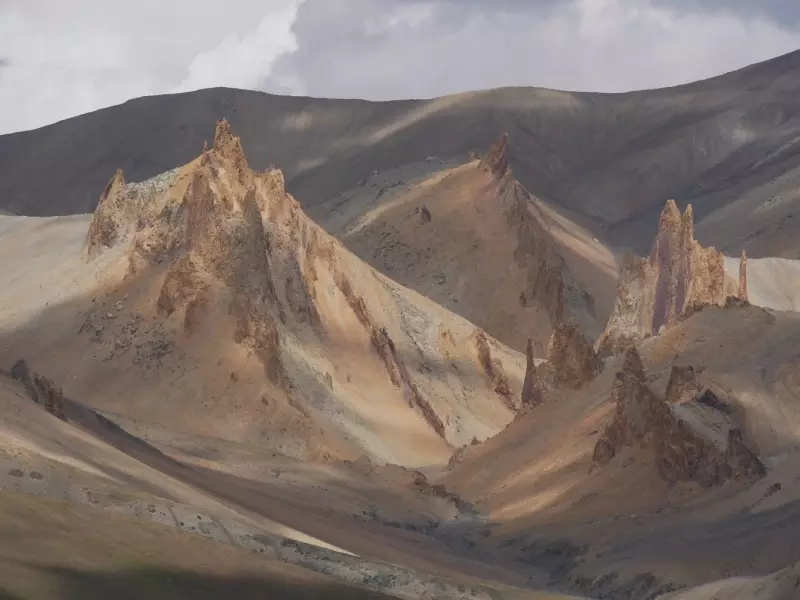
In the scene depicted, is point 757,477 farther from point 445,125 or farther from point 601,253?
point 445,125

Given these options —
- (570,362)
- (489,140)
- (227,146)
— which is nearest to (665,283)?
(570,362)

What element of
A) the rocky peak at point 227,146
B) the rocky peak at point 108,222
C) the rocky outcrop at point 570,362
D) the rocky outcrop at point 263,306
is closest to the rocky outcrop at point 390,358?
the rocky outcrop at point 263,306

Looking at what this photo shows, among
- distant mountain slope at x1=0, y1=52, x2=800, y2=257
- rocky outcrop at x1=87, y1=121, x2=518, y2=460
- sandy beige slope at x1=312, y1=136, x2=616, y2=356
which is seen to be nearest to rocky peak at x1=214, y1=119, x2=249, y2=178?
rocky outcrop at x1=87, y1=121, x2=518, y2=460

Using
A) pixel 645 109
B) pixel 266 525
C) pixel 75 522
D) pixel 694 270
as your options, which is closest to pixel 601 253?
pixel 694 270

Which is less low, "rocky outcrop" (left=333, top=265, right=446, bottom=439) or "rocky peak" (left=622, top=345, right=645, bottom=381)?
"rocky outcrop" (left=333, top=265, right=446, bottom=439)

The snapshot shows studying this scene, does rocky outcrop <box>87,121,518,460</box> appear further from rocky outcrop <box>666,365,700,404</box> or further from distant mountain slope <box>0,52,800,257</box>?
distant mountain slope <box>0,52,800,257</box>

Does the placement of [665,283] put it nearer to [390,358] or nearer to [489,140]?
[390,358]

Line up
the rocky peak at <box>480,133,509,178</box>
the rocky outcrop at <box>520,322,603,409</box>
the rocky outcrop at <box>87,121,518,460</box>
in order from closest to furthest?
1. the rocky outcrop at <box>520,322,603,409</box>
2. the rocky outcrop at <box>87,121,518,460</box>
3. the rocky peak at <box>480,133,509,178</box>

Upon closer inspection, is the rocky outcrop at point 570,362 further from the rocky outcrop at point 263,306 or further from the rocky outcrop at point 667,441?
the rocky outcrop at point 667,441
